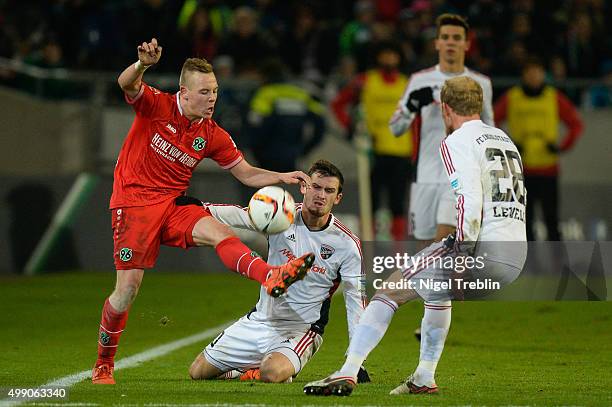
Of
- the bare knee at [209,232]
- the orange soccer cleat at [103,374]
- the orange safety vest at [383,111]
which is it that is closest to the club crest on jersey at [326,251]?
the bare knee at [209,232]

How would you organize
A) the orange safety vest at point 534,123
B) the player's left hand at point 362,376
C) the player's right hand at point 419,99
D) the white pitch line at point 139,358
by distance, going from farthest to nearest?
the orange safety vest at point 534,123
the player's right hand at point 419,99
the player's left hand at point 362,376
the white pitch line at point 139,358

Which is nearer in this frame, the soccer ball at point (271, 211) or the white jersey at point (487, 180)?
the white jersey at point (487, 180)

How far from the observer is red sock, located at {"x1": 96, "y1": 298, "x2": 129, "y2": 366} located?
25.4ft

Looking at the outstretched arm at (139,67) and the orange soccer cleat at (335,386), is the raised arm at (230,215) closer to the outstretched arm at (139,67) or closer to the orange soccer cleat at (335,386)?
the outstretched arm at (139,67)

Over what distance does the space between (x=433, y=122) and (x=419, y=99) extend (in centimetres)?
38

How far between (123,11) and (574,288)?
9343 millimetres

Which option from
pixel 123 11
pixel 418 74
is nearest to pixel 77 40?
pixel 123 11

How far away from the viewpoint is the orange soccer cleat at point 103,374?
7.57 meters

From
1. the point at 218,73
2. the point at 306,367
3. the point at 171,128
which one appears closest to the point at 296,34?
the point at 218,73

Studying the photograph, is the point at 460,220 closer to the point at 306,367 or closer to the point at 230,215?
the point at 230,215

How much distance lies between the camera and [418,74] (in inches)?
397

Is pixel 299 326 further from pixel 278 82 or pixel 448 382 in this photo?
pixel 278 82

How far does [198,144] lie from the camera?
8.03 metres

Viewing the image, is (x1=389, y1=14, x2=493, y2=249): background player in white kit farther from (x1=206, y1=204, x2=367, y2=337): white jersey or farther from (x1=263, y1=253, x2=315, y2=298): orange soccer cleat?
(x1=263, y1=253, x2=315, y2=298): orange soccer cleat
